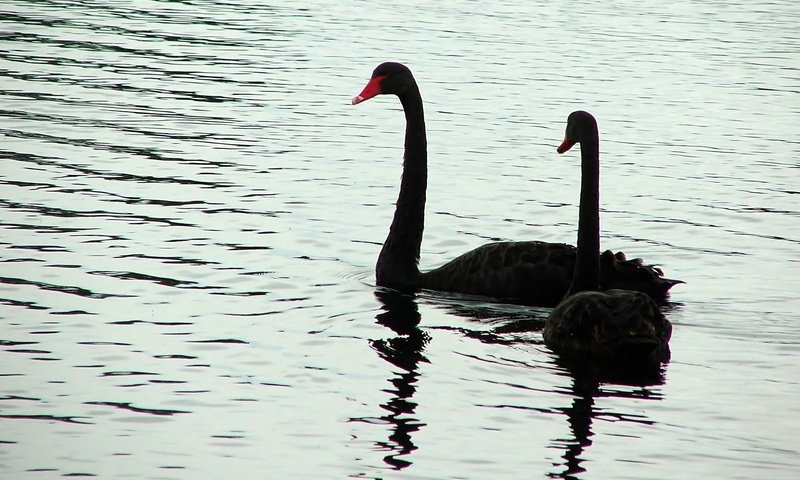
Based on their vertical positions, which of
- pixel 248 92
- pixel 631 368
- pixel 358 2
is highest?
pixel 358 2

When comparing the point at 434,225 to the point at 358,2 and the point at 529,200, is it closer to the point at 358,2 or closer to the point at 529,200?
the point at 529,200

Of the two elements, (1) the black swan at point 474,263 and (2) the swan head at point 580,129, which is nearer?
(2) the swan head at point 580,129

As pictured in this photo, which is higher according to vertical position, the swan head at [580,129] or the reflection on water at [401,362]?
the swan head at [580,129]

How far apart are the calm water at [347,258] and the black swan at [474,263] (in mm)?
208

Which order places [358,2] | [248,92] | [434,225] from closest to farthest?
[434,225]
[248,92]
[358,2]

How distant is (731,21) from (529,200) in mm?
21114

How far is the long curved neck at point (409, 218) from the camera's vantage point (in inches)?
387

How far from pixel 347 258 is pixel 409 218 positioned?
84 centimetres

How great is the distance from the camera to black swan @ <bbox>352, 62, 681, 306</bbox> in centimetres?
902

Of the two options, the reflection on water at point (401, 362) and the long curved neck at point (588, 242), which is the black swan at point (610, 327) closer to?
the long curved neck at point (588, 242)

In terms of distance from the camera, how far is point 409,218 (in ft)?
32.9

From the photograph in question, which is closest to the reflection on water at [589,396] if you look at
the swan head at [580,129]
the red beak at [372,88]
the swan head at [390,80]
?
the swan head at [580,129]

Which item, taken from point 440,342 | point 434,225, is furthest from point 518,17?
point 440,342

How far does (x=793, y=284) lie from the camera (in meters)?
10.1
